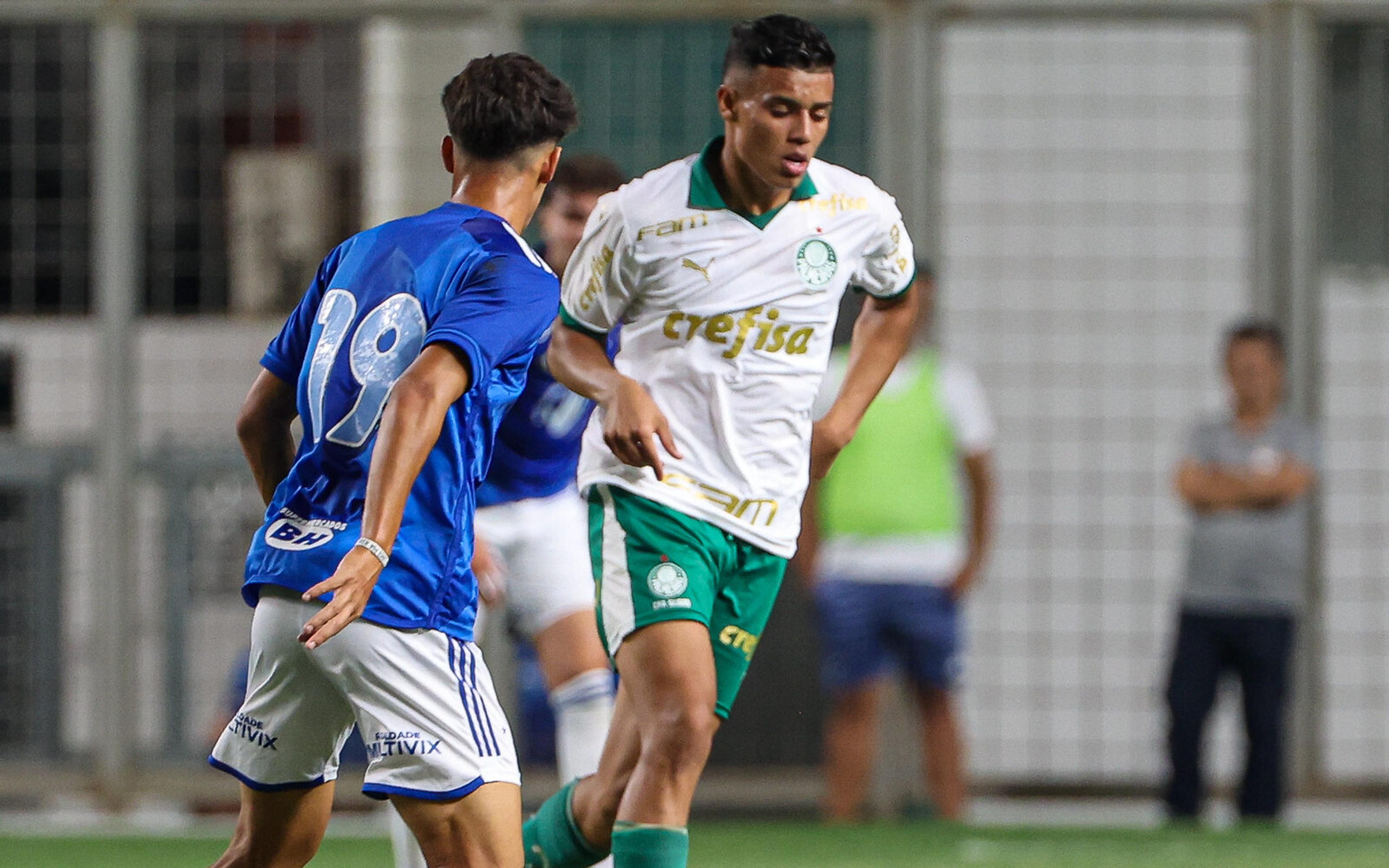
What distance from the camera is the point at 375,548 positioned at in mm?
3229

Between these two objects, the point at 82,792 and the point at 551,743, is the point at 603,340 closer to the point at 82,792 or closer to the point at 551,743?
the point at 551,743

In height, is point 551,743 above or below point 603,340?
below

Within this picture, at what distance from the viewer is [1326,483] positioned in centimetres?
923

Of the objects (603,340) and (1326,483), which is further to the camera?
(1326,483)

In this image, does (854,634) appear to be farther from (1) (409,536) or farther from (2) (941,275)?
(1) (409,536)

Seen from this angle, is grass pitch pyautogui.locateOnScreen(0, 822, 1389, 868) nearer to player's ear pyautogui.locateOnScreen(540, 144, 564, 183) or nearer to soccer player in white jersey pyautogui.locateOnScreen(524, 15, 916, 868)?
soccer player in white jersey pyautogui.locateOnScreen(524, 15, 916, 868)

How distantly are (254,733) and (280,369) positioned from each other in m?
0.64

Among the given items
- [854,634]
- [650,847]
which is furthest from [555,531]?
[854,634]

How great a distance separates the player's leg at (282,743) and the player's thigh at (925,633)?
4832mm

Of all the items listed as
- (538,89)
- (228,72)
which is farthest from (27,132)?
(538,89)

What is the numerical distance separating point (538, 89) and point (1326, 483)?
20.9 ft

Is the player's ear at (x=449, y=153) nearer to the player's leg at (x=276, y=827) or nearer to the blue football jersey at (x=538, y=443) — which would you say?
the player's leg at (x=276, y=827)

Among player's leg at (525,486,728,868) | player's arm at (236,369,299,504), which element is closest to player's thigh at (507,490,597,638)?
player's leg at (525,486,728,868)

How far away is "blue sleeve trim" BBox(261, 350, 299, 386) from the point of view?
147 inches
